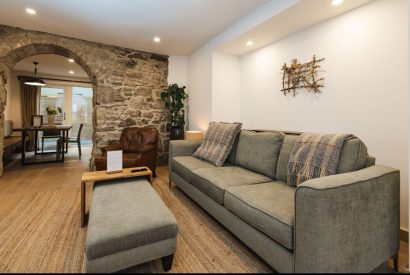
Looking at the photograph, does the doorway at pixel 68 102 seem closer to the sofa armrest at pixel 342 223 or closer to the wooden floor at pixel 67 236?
the wooden floor at pixel 67 236

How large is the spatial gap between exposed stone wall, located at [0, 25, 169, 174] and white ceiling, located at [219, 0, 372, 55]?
180 centimetres

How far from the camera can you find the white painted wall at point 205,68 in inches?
101

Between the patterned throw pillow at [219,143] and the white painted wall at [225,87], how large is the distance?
0.85 meters

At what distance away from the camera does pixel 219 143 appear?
2674 millimetres

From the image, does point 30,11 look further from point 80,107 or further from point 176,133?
point 80,107

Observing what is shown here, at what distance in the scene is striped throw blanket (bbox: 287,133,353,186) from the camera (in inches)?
60.0

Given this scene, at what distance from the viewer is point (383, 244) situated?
1218 millimetres

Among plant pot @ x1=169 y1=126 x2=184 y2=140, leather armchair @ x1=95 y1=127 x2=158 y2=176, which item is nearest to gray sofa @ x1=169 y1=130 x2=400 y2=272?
leather armchair @ x1=95 y1=127 x2=158 y2=176

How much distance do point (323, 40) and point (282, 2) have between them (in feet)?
2.16

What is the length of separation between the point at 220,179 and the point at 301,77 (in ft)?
5.73

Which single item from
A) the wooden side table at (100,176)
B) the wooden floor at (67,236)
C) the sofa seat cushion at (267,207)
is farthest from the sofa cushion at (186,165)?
the sofa seat cushion at (267,207)

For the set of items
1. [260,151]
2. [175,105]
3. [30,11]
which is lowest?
[260,151]

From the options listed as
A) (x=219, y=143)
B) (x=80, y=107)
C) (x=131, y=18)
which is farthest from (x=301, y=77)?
(x=80, y=107)

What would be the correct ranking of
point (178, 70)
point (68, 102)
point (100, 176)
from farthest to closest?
point (68, 102), point (178, 70), point (100, 176)
